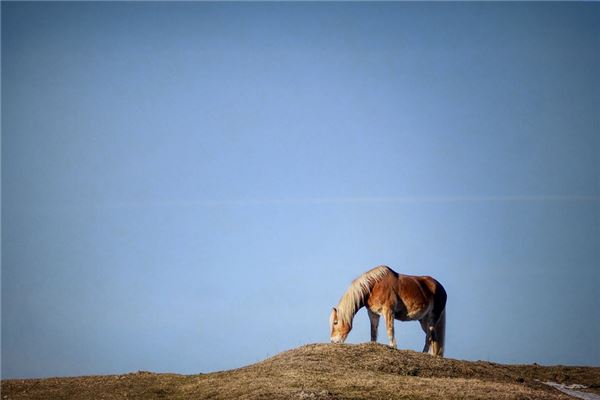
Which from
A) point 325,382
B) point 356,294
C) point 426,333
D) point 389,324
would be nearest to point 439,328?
point 426,333

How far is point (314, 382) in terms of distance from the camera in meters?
20.0

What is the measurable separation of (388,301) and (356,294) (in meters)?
1.07

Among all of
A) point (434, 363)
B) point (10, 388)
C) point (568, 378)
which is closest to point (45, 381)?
point (10, 388)

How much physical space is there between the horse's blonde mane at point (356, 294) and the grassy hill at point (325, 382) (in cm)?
176

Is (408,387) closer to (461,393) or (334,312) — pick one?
(461,393)

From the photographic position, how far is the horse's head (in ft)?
83.6

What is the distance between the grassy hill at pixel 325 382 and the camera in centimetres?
1959

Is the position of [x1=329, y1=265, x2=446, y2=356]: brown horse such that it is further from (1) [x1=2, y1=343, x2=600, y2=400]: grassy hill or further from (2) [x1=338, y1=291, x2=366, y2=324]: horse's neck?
(1) [x1=2, y1=343, x2=600, y2=400]: grassy hill

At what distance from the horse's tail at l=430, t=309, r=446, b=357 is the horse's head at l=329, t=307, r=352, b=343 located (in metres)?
3.65

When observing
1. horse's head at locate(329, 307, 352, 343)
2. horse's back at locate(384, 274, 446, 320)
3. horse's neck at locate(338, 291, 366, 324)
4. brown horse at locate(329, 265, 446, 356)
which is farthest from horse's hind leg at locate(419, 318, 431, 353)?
horse's head at locate(329, 307, 352, 343)

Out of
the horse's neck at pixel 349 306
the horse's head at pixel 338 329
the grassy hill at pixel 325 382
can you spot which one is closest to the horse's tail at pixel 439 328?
the grassy hill at pixel 325 382

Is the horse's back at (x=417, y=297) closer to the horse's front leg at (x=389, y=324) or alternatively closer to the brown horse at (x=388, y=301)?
the brown horse at (x=388, y=301)

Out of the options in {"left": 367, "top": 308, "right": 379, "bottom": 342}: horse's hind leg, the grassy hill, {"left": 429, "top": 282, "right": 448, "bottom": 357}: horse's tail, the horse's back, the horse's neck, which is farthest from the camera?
{"left": 429, "top": 282, "right": 448, "bottom": 357}: horse's tail

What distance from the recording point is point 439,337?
1086 inches
